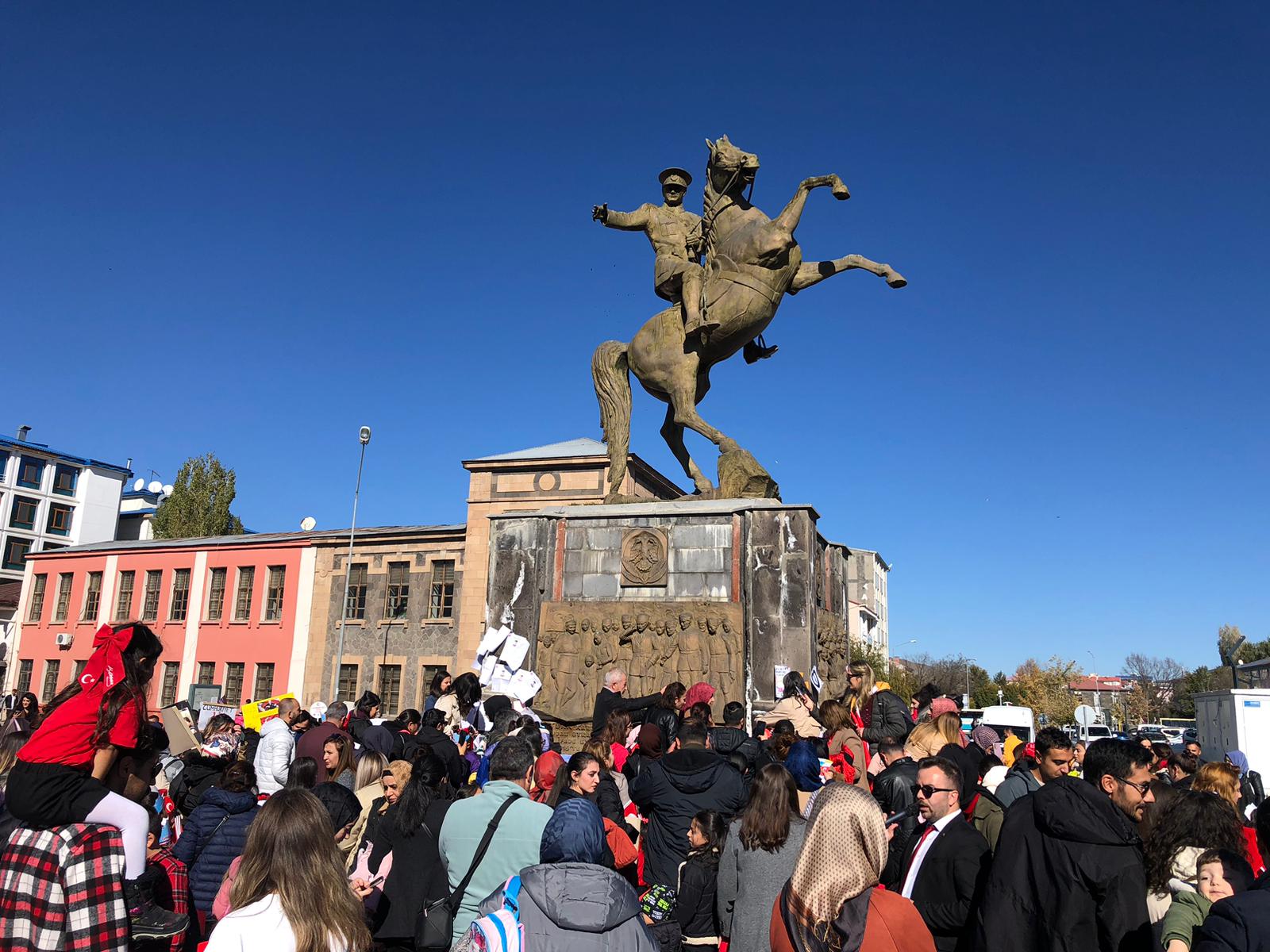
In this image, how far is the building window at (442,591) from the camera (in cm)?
3519

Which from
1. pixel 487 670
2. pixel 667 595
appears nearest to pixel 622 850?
pixel 667 595

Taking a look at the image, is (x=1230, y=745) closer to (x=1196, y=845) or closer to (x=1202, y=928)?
(x=1196, y=845)

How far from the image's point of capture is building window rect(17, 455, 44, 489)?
67188 mm

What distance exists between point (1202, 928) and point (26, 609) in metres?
50.4

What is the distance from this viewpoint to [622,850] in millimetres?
5984

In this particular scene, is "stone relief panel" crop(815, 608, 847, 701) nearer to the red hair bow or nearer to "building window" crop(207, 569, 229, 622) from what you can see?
the red hair bow

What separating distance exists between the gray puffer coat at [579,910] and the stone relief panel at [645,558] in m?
9.49

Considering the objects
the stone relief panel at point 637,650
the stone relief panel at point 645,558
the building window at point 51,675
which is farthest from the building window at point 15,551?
the stone relief panel at point 645,558

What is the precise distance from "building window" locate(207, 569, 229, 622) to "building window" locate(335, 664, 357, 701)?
648 centimetres

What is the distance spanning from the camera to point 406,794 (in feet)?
16.6

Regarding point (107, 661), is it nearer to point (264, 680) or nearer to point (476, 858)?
point (476, 858)

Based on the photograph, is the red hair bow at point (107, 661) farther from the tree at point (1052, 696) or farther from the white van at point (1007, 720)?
the tree at point (1052, 696)

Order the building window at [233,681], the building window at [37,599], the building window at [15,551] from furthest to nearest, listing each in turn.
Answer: the building window at [15,551], the building window at [37,599], the building window at [233,681]

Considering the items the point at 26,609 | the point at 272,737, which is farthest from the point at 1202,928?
the point at 26,609
